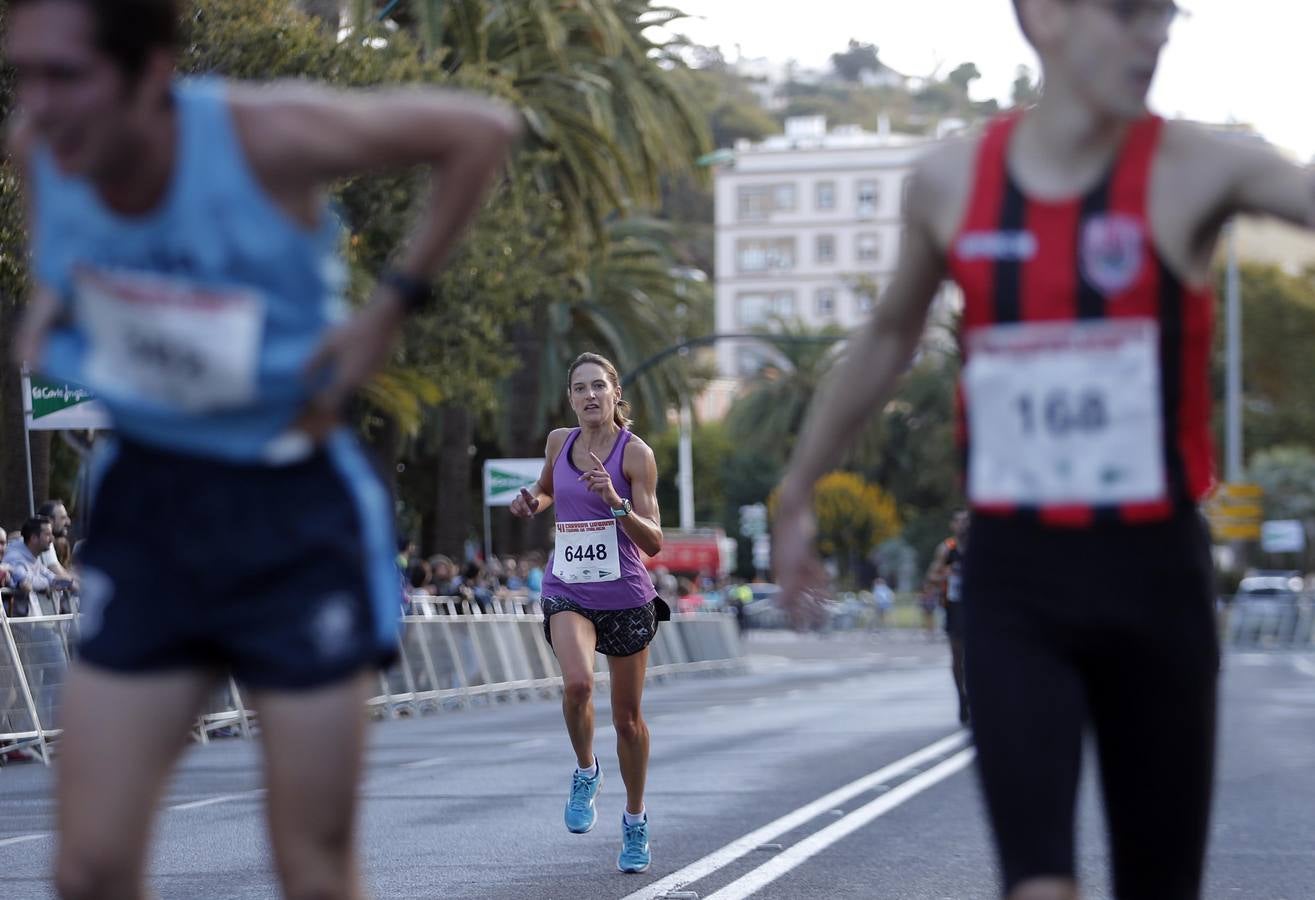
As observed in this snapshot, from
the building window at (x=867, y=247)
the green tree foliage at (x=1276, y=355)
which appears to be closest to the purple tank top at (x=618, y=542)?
the green tree foliage at (x=1276, y=355)

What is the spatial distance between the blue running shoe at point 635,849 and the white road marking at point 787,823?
5.4 inches

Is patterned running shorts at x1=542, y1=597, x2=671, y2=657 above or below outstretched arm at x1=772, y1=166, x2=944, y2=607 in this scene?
below

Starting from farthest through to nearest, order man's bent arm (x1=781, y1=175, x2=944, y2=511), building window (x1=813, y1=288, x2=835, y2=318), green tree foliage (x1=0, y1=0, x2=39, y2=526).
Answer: building window (x1=813, y1=288, x2=835, y2=318), green tree foliage (x1=0, y1=0, x2=39, y2=526), man's bent arm (x1=781, y1=175, x2=944, y2=511)

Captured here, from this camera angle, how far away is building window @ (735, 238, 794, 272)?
142 m

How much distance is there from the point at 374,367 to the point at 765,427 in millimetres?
76778

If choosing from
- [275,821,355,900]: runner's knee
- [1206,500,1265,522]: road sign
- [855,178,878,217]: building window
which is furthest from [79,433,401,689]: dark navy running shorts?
[855,178,878,217]: building window

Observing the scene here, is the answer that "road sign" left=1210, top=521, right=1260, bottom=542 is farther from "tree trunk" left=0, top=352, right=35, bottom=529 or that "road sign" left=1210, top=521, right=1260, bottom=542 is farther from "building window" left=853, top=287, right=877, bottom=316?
"tree trunk" left=0, top=352, right=35, bottom=529

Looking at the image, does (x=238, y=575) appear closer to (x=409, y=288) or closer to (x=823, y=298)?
(x=409, y=288)

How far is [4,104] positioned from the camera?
66.0ft

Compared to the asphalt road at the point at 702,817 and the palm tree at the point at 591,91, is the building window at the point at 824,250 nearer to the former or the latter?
the palm tree at the point at 591,91

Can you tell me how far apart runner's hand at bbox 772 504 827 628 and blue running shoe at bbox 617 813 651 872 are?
485 centimetres

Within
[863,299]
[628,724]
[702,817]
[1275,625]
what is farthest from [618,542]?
[863,299]

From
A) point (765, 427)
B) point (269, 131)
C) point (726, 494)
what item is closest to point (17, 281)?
point (269, 131)

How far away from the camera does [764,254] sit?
142500mm
